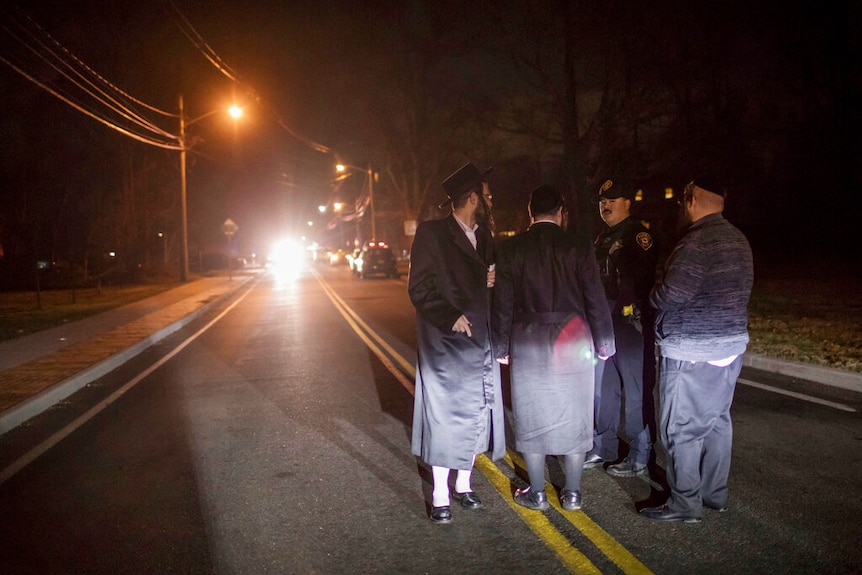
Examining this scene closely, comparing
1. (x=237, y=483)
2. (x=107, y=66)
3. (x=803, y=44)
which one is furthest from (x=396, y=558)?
(x=107, y=66)

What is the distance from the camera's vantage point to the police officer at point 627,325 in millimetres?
4949

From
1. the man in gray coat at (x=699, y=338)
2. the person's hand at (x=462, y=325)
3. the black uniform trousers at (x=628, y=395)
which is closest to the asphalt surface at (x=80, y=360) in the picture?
the black uniform trousers at (x=628, y=395)


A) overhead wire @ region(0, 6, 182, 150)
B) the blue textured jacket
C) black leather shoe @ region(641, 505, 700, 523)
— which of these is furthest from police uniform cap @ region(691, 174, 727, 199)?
overhead wire @ region(0, 6, 182, 150)

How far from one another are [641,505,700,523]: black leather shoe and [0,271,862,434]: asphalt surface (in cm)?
473

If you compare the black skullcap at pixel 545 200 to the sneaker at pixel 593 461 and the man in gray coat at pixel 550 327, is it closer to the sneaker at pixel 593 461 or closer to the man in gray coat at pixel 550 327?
the man in gray coat at pixel 550 327

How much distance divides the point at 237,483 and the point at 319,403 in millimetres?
2689

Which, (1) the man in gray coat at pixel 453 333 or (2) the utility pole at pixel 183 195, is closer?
(1) the man in gray coat at pixel 453 333

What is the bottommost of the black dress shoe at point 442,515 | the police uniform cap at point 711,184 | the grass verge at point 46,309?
the black dress shoe at point 442,515

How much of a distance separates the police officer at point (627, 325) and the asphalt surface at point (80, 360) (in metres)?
4.09

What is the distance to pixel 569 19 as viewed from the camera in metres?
21.0

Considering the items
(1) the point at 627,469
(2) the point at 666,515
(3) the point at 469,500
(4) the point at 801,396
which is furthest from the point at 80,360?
(4) the point at 801,396

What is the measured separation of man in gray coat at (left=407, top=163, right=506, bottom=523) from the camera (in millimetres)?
4195

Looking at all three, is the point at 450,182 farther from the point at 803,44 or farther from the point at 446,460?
the point at 803,44

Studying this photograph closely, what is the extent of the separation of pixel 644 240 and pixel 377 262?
111 ft
